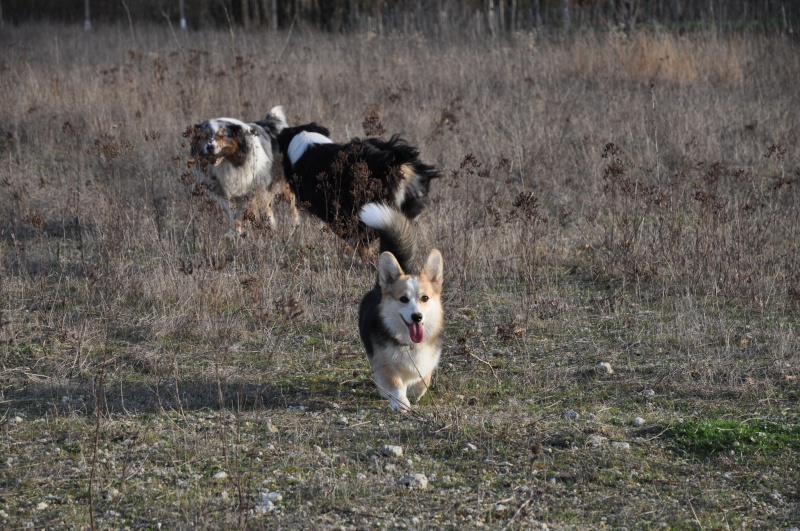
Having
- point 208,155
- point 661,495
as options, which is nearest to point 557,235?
point 208,155

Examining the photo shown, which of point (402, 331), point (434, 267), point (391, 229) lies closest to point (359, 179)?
point (391, 229)

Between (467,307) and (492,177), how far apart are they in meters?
2.92

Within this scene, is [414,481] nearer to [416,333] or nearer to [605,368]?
[416,333]

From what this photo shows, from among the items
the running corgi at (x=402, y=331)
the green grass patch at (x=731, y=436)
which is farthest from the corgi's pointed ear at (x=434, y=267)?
the green grass patch at (x=731, y=436)

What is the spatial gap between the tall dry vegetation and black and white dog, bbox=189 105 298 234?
1.45 ft

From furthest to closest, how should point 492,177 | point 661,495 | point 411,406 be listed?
point 492,177 < point 411,406 < point 661,495

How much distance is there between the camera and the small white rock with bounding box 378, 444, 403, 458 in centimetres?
361

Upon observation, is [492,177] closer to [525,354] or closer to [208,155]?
[208,155]

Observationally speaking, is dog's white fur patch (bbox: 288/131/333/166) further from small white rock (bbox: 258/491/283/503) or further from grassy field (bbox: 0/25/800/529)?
small white rock (bbox: 258/491/283/503)

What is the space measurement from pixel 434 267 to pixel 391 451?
1.18m

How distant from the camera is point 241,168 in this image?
291 inches

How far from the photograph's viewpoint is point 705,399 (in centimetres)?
428

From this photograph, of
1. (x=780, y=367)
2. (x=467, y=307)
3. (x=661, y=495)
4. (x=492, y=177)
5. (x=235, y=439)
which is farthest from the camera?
(x=492, y=177)

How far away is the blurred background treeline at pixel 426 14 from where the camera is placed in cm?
1429
